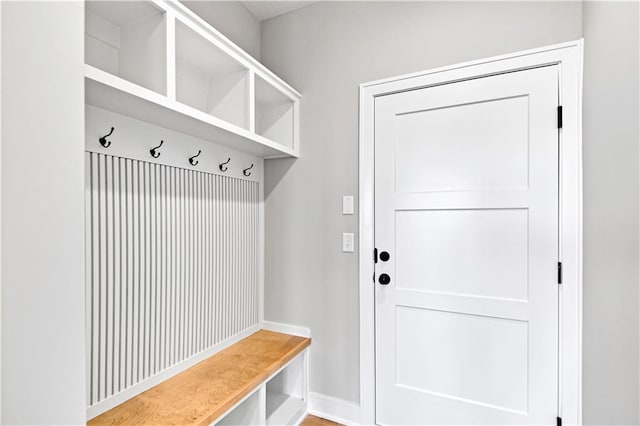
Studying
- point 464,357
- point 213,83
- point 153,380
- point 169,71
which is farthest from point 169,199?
point 464,357

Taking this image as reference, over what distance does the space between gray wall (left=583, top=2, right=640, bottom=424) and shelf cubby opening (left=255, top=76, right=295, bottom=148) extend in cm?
154

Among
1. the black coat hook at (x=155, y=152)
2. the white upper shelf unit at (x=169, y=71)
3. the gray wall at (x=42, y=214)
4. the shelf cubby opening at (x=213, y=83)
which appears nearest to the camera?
the gray wall at (x=42, y=214)

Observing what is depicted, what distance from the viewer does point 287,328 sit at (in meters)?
2.17

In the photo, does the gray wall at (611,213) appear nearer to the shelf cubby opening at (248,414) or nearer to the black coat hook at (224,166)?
the shelf cubby opening at (248,414)

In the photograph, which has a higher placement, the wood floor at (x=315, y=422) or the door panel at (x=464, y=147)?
the door panel at (x=464, y=147)

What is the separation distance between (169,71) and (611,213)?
63.4 inches

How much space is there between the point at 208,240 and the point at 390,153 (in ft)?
3.78

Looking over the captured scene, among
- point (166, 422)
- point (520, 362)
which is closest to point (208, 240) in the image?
point (166, 422)

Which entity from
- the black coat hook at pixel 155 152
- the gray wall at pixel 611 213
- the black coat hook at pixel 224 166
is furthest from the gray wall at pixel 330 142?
the black coat hook at pixel 155 152

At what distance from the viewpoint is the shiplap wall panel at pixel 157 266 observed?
4.23 feet

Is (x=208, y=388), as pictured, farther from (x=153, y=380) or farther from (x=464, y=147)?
(x=464, y=147)

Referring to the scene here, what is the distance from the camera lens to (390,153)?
1879mm

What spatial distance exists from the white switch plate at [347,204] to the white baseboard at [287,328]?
83 cm

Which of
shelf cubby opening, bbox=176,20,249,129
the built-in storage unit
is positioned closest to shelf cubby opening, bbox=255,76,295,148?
the built-in storage unit
